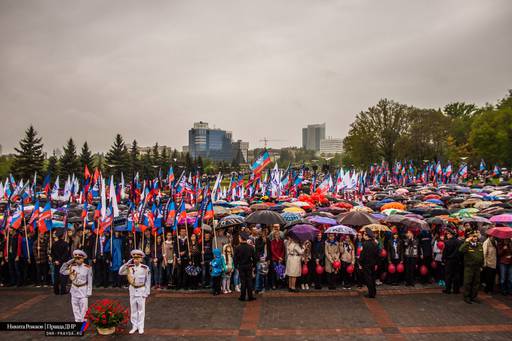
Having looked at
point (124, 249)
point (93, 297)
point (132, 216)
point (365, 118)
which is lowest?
point (93, 297)

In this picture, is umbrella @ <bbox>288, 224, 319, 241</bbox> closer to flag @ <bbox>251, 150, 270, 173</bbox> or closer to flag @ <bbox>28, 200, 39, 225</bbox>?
flag @ <bbox>28, 200, 39, 225</bbox>

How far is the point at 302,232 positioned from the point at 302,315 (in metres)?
2.25

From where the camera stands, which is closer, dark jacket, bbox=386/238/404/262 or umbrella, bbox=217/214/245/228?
dark jacket, bbox=386/238/404/262

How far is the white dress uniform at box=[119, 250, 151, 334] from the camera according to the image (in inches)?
309

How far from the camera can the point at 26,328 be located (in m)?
8.13

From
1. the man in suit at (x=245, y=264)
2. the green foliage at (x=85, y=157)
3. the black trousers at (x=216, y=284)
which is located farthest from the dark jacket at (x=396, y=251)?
the green foliage at (x=85, y=157)

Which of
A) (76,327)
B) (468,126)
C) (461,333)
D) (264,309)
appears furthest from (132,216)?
(468,126)

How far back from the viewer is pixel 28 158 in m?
48.7

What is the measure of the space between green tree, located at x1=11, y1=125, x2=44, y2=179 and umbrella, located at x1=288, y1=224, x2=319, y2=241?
46.9 metres

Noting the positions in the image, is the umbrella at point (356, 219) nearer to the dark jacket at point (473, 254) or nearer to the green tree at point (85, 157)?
the dark jacket at point (473, 254)

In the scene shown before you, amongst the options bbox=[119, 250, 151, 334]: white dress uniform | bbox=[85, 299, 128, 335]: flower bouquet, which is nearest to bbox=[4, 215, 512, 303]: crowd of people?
bbox=[119, 250, 151, 334]: white dress uniform

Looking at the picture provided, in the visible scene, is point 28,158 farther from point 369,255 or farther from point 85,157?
Answer: point 369,255

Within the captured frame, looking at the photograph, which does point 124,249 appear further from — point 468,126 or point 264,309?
point 468,126

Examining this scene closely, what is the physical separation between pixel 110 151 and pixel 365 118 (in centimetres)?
3981
